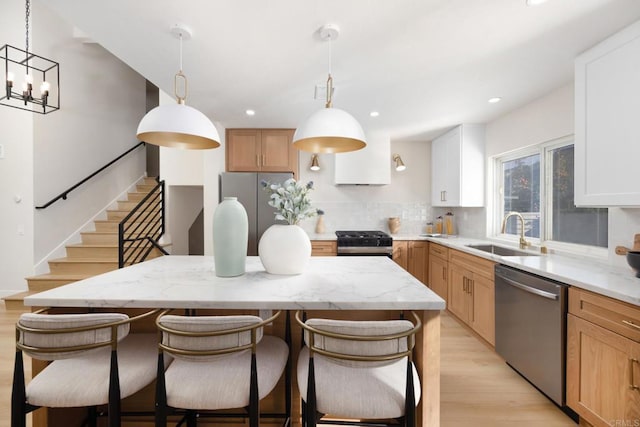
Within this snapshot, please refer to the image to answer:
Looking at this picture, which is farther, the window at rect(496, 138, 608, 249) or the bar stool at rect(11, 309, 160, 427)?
the window at rect(496, 138, 608, 249)

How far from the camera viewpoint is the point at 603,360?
1.52 meters

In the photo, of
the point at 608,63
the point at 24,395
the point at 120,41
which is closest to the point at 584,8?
the point at 608,63

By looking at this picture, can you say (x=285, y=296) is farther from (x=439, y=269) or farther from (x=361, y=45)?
(x=439, y=269)

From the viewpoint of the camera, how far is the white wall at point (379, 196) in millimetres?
4500

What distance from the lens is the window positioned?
2400 mm

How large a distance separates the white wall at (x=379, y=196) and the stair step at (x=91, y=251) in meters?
2.72

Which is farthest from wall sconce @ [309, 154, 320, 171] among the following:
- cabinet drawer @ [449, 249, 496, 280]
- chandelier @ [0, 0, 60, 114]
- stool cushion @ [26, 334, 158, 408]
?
stool cushion @ [26, 334, 158, 408]

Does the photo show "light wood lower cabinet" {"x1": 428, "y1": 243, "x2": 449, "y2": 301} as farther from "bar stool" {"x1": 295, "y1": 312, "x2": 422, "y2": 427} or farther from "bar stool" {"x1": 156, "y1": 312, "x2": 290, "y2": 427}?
"bar stool" {"x1": 156, "y1": 312, "x2": 290, "y2": 427}

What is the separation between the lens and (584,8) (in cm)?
156

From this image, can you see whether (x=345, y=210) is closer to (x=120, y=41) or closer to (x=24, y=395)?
(x=120, y=41)

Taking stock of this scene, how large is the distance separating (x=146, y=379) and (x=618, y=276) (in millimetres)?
2667

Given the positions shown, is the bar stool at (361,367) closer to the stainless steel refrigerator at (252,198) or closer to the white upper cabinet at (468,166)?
the stainless steel refrigerator at (252,198)

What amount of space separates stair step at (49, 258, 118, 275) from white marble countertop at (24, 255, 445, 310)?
96.3 inches

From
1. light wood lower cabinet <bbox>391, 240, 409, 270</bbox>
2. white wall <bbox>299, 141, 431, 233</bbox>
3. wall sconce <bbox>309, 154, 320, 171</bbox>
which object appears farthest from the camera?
white wall <bbox>299, 141, 431, 233</bbox>
